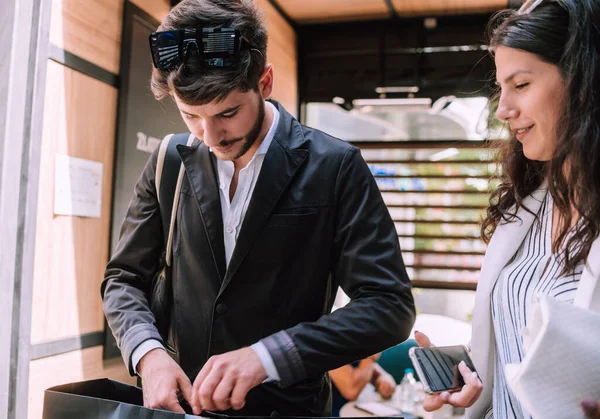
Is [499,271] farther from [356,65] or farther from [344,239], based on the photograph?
[356,65]

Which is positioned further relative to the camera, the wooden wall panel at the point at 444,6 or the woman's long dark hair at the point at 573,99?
the wooden wall panel at the point at 444,6

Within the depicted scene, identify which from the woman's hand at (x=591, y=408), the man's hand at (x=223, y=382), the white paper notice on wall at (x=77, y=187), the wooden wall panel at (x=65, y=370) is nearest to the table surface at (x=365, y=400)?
the wooden wall panel at (x=65, y=370)

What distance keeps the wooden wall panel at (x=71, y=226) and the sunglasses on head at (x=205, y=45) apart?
80 cm

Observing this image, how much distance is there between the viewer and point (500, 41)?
1.24 metres

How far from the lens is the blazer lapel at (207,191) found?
1.39m

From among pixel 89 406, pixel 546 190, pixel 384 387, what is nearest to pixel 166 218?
pixel 89 406

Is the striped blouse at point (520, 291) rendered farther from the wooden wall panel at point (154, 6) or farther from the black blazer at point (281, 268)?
the wooden wall panel at point (154, 6)

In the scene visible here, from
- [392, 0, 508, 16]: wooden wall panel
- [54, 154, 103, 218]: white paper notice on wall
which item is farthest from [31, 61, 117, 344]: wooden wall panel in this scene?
[392, 0, 508, 16]: wooden wall panel

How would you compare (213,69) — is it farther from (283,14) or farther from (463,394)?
(283,14)

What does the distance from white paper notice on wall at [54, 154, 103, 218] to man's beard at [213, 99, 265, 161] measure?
872 mm

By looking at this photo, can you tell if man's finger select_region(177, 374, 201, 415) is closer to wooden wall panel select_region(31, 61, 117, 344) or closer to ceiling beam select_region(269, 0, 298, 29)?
wooden wall panel select_region(31, 61, 117, 344)

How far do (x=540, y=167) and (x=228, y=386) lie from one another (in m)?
0.86

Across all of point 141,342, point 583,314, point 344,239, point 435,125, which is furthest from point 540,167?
point 435,125

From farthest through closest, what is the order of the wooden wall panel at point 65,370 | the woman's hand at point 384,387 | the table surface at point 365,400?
the woman's hand at point 384,387 → the table surface at point 365,400 → the wooden wall panel at point 65,370
